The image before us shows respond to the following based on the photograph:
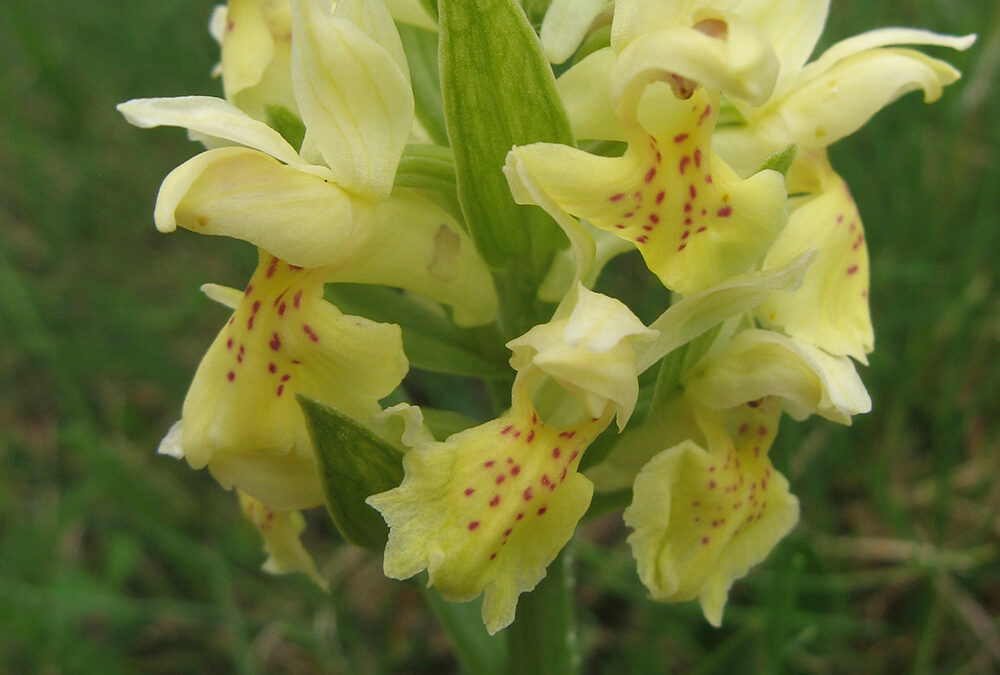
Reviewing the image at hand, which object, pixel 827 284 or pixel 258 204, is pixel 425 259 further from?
pixel 827 284

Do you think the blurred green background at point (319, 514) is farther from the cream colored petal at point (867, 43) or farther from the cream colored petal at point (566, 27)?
the cream colored petal at point (566, 27)

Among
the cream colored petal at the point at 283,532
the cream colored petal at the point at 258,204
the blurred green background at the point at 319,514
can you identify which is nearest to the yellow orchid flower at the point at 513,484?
the cream colored petal at the point at 258,204

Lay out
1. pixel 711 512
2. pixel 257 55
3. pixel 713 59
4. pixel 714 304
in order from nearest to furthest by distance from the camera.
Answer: pixel 713 59
pixel 714 304
pixel 711 512
pixel 257 55

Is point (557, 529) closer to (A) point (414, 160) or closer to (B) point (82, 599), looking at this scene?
(A) point (414, 160)

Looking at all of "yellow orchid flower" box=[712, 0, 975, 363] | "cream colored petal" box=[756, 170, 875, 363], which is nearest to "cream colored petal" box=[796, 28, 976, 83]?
"yellow orchid flower" box=[712, 0, 975, 363]

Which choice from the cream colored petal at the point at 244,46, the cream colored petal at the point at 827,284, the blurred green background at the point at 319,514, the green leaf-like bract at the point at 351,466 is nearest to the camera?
the green leaf-like bract at the point at 351,466

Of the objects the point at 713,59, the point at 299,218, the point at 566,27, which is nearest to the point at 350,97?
the point at 299,218
